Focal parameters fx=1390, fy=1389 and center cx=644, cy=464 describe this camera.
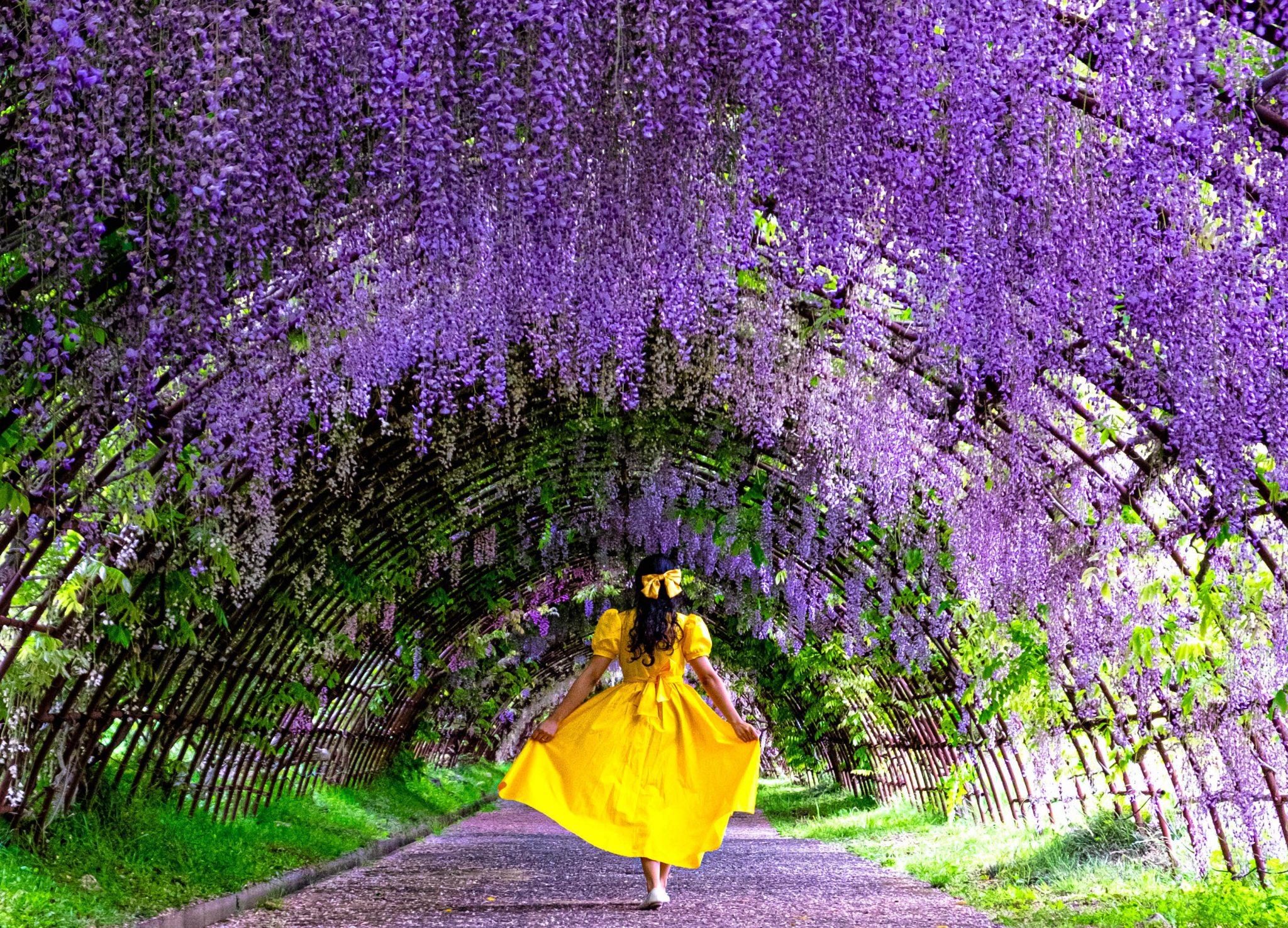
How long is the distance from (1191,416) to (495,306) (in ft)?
7.43

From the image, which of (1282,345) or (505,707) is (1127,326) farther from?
(505,707)

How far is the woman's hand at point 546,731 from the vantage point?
636 cm

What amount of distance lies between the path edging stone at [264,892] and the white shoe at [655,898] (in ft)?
6.12

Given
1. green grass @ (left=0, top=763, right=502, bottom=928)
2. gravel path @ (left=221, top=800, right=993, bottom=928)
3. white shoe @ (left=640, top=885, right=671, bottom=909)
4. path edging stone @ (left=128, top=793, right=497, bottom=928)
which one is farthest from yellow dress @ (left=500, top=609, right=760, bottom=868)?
green grass @ (left=0, top=763, right=502, bottom=928)

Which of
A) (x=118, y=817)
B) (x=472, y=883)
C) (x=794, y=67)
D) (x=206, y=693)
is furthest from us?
(x=206, y=693)

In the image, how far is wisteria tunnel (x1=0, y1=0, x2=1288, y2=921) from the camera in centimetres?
305

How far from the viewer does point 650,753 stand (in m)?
6.35

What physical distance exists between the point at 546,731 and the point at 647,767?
1.61ft

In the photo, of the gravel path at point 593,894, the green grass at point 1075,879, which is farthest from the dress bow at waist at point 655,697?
the green grass at point 1075,879

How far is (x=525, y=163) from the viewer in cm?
337

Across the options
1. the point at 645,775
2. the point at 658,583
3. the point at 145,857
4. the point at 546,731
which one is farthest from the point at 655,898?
the point at 145,857

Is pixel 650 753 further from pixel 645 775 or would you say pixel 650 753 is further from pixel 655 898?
pixel 655 898

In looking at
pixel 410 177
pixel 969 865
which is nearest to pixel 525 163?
pixel 410 177

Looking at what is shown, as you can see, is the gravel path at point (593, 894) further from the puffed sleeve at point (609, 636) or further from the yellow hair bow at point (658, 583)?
the yellow hair bow at point (658, 583)
